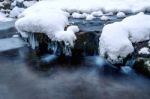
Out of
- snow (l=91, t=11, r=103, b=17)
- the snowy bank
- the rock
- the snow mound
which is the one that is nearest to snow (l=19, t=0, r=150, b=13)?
the snowy bank

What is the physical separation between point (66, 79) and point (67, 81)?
15 centimetres

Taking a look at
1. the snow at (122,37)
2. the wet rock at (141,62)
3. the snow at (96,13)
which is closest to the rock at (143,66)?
the wet rock at (141,62)

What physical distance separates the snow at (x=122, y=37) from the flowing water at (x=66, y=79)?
63 centimetres

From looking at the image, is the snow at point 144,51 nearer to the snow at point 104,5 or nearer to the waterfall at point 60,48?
the waterfall at point 60,48

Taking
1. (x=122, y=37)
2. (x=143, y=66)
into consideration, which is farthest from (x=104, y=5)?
(x=143, y=66)

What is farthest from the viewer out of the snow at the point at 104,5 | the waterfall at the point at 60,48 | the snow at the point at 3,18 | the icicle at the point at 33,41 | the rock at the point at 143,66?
the snow at the point at 3,18

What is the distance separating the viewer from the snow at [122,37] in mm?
9383

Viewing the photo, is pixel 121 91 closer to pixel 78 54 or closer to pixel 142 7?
pixel 78 54

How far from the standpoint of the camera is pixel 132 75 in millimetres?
9344

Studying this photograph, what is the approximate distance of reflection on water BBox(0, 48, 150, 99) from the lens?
8.36 meters

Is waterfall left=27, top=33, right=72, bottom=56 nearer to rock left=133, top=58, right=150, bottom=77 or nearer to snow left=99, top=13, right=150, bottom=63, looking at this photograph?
snow left=99, top=13, right=150, bottom=63

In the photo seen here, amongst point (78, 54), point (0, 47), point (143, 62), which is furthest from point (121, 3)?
point (0, 47)

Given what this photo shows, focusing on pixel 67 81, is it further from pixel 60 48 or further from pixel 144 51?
pixel 144 51

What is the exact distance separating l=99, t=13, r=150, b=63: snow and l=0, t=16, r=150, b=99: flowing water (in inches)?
24.6
